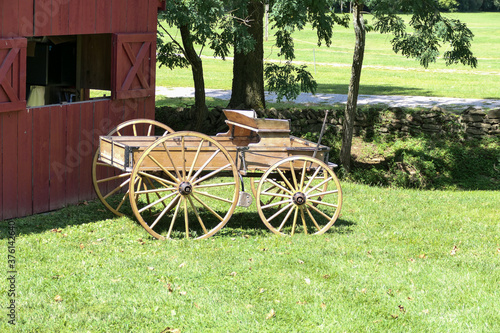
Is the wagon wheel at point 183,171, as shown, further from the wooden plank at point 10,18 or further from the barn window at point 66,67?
the barn window at point 66,67

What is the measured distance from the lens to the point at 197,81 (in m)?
17.4

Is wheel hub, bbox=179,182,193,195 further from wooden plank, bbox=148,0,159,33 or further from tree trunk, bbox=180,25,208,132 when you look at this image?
tree trunk, bbox=180,25,208,132

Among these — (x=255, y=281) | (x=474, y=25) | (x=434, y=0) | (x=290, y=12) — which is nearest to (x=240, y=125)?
(x=255, y=281)

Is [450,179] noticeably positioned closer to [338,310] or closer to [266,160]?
[266,160]

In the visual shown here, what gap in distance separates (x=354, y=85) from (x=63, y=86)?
6438mm

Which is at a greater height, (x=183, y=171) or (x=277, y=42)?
(x=277, y=42)

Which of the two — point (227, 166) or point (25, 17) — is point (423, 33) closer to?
point (227, 166)

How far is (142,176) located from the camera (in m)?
8.88

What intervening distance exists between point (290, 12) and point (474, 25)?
193 ft

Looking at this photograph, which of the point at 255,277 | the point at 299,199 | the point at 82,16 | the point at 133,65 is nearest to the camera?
the point at 255,277

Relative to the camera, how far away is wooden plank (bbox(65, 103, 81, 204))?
10.6 metres

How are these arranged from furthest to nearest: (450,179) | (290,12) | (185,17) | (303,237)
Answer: (450,179), (185,17), (290,12), (303,237)

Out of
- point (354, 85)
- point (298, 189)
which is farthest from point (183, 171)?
point (354, 85)

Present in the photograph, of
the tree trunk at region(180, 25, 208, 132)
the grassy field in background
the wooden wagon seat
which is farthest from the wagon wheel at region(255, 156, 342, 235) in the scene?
the tree trunk at region(180, 25, 208, 132)
